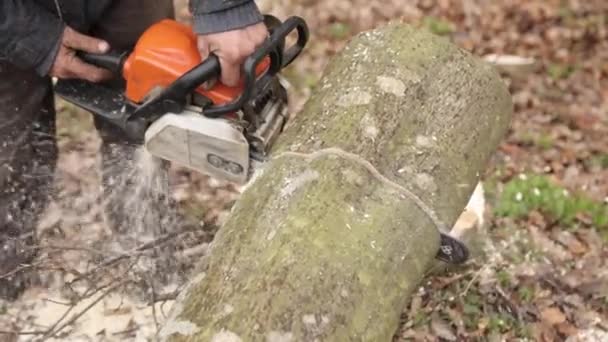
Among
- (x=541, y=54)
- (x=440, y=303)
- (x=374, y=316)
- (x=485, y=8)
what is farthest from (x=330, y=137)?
(x=485, y=8)

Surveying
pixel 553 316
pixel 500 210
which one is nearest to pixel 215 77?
pixel 553 316

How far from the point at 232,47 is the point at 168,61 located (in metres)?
0.21

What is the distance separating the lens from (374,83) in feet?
7.88

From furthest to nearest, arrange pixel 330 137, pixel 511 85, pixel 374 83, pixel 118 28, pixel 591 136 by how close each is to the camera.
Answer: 1. pixel 511 85
2. pixel 591 136
3. pixel 118 28
4. pixel 374 83
5. pixel 330 137

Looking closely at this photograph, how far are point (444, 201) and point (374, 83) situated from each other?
0.40 meters

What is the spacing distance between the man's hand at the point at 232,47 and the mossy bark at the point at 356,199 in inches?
8.6

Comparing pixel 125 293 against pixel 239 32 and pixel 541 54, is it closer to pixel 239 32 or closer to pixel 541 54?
pixel 239 32

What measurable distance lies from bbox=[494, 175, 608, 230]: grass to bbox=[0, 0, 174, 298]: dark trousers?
1.77 m

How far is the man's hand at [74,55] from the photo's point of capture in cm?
255

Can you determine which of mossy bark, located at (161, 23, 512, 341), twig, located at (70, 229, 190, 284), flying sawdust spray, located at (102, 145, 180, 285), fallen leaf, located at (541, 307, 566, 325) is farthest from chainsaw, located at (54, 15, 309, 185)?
fallen leaf, located at (541, 307, 566, 325)

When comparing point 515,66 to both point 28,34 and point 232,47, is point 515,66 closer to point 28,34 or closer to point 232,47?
point 232,47

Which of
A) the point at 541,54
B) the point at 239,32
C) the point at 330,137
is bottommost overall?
the point at 541,54

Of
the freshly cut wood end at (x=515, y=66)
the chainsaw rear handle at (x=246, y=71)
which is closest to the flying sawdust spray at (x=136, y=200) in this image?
the chainsaw rear handle at (x=246, y=71)

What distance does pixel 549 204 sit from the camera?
152 inches
